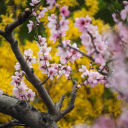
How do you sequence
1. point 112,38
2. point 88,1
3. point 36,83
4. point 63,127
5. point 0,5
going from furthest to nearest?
point 0,5 < point 88,1 < point 63,127 < point 36,83 < point 112,38

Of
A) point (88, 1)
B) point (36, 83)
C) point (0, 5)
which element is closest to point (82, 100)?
point (36, 83)

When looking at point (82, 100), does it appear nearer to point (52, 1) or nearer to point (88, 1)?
point (88, 1)

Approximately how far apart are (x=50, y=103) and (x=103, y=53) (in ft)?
2.09

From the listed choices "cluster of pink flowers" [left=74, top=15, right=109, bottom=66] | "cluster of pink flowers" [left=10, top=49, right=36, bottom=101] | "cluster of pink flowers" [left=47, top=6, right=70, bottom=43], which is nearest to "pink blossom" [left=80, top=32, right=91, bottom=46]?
"cluster of pink flowers" [left=74, top=15, right=109, bottom=66]

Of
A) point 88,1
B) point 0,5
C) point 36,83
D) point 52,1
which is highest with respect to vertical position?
point 0,5

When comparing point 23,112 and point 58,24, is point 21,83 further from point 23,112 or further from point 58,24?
point 58,24

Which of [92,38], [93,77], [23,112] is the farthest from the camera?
[93,77]

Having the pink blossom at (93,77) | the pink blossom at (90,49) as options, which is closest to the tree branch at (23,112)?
the pink blossom at (93,77)

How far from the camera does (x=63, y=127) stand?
1.94 m

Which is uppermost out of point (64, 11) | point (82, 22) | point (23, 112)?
point (64, 11)

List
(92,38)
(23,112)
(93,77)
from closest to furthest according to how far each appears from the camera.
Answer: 1. (92,38)
2. (23,112)
3. (93,77)

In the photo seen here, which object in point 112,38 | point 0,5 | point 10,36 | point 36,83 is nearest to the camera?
point 112,38

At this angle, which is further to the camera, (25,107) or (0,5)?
(0,5)

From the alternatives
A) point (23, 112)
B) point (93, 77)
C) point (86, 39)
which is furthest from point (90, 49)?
point (23, 112)
